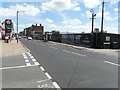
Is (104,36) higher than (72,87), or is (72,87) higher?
(104,36)

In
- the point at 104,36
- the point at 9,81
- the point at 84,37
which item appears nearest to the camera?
the point at 9,81

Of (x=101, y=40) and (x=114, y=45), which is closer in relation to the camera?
(x=101, y=40)

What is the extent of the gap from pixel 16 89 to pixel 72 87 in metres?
1.98

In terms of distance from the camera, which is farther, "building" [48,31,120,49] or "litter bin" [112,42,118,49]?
"litter bin" [112,42,118,49]

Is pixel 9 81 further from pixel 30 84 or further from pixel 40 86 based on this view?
pixel 40 86

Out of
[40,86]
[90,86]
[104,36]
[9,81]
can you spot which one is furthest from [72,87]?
[104,36]

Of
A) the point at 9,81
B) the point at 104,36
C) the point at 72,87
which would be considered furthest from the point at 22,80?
the point at 104,36

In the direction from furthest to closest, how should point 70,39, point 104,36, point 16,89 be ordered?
point 70,39
point 104,36
point 16,89

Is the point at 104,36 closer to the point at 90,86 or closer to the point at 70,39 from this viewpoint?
the point at 70,39

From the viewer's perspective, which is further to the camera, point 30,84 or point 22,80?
point 22,80

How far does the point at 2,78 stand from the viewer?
22.0 feet

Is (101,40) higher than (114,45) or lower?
higher

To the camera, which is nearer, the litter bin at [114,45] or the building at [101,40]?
the building at [101,40]

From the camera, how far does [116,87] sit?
558 cm
